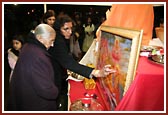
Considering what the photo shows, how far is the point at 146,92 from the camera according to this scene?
962 mm

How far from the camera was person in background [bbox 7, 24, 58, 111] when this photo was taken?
118cm

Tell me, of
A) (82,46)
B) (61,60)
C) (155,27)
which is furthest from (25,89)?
(155,27)

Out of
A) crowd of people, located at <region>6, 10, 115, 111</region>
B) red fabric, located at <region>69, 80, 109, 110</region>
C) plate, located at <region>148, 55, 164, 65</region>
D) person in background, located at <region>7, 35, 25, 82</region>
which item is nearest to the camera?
plate, located at <region>148, 55, 164, 65</region>

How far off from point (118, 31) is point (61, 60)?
0.47m

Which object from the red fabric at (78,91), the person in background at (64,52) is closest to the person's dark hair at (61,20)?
the person in background at (64,52)

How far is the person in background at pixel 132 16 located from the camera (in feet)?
4.20

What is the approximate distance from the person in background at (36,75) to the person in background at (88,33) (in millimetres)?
384

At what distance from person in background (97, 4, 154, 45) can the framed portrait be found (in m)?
0.11

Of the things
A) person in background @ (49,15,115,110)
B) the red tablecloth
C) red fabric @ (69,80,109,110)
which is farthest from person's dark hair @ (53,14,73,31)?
the red tablecloth

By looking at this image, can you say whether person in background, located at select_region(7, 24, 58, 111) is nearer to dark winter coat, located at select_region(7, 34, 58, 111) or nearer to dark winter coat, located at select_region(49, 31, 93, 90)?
dark winter coat, located at select_region(7, 34, 58, 111)

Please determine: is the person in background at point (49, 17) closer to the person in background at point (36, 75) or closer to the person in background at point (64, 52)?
the person in background at point (64, 52)

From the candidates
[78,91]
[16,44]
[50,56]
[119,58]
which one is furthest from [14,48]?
[119,58]

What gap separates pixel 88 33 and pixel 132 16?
0.41m

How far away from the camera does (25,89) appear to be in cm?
Result: 124
